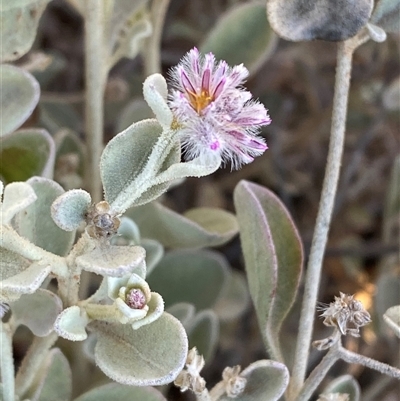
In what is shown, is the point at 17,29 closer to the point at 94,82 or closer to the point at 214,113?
the point at 94,82

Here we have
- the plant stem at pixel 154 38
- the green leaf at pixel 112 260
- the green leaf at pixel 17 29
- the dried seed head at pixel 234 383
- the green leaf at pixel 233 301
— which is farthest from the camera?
the green leaf at pixel 233 301

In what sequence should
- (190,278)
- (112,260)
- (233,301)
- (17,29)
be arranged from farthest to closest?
(233,301) → (190,278) → (17,29) → (112,260)

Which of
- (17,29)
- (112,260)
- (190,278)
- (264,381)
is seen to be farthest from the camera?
(190,278)

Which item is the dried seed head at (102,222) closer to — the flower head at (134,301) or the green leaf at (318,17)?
the flower head at (134,301)

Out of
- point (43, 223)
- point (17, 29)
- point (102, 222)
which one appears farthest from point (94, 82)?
point (102, 222)

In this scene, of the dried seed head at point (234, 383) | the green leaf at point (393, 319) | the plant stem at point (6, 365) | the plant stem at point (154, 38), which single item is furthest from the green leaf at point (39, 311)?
the plant stem at point (154, 38)

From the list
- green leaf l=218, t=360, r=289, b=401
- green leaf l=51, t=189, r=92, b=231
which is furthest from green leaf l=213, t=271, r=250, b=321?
green leaf l=51, t=189, r=92, b=231
